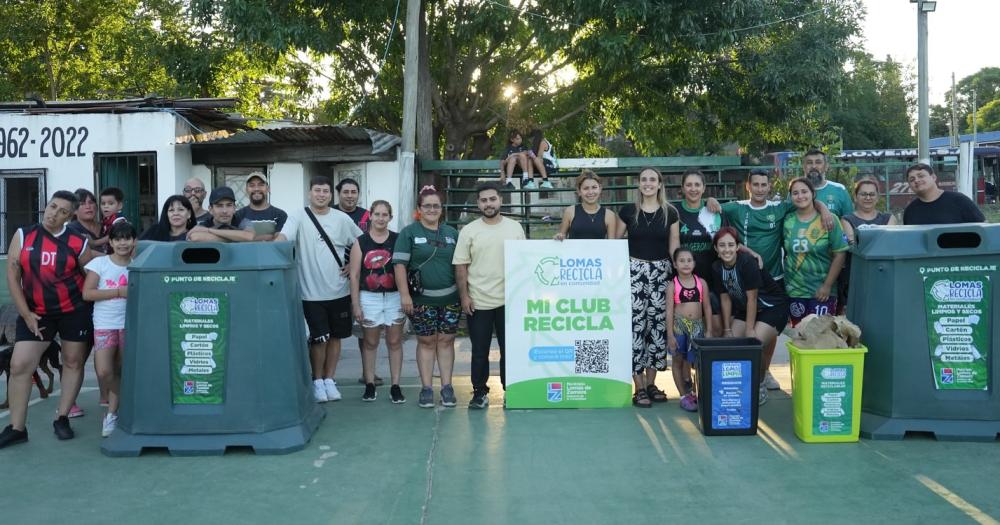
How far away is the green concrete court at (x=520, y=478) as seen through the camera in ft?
15.0

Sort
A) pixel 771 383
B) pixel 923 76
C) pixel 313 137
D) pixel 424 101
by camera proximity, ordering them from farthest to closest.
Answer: pixel 424 101
pixel 923 76
pixel 313 137
pixel 771 383

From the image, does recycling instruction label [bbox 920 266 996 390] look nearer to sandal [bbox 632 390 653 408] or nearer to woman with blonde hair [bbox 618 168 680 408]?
woman with blonde hair [bbox 618 168 680 408]

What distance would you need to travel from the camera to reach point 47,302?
6082 mm

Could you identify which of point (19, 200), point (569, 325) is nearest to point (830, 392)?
point (569, 325)

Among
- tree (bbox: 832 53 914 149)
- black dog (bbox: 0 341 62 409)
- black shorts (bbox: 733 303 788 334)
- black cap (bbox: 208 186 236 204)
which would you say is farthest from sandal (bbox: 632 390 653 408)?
tree (bbox: 832 53 914 149)

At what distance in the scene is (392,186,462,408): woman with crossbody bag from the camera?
673 cm

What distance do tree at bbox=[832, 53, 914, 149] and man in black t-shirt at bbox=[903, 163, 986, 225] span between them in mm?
39641

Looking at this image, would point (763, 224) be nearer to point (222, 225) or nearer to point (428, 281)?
point (428, 281)

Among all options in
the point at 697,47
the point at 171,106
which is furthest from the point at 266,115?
the point at 697,47

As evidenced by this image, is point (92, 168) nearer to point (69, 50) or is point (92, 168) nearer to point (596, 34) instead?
point (596, 34)

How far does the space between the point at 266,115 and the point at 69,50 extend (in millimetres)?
5260

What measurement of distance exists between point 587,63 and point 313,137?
5.74 metres

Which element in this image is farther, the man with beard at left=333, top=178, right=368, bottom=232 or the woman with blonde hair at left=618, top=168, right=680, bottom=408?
the man with beard at left=333, top=178, right=368, bottom=232

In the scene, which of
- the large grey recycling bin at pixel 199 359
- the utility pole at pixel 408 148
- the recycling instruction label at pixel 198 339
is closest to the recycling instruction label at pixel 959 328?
the large grey recycling bin at pixel 199 359
